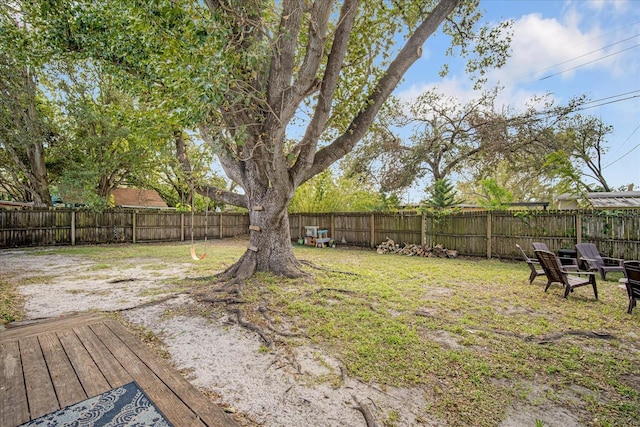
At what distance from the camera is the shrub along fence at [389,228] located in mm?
6523

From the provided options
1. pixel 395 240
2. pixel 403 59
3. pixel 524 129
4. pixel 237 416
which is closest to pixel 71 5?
pixel 403 59

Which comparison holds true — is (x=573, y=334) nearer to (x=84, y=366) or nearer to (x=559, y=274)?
(x=559, y=274)

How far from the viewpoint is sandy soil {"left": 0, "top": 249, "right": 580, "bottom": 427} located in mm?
1740

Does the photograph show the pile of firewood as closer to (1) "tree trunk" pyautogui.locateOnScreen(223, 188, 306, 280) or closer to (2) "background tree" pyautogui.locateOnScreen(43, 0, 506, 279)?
(2) "background tree" pyautogui.locateOnScreen(43, 0, 506, 279)

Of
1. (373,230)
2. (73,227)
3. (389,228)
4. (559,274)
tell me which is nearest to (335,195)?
(373,230)

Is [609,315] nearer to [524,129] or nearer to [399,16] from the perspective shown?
[399,16]

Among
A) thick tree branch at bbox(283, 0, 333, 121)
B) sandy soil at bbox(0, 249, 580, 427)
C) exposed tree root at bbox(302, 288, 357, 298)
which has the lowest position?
sandy soil at bbox(0, 249, 580, 427)

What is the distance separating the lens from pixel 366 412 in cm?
173

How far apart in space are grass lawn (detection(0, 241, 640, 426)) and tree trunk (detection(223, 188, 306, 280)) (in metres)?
0.34

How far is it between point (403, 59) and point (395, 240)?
6.54 metres

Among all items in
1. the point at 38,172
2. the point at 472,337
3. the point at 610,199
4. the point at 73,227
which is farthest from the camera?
the point at 73,227

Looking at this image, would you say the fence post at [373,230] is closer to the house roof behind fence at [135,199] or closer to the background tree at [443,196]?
the background tree at [443,196]

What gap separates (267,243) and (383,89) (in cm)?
340

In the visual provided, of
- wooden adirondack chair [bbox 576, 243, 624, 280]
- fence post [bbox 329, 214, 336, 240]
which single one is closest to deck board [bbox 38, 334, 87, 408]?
wooden adirondack chair [bbox 576, 243, 624, 280]
